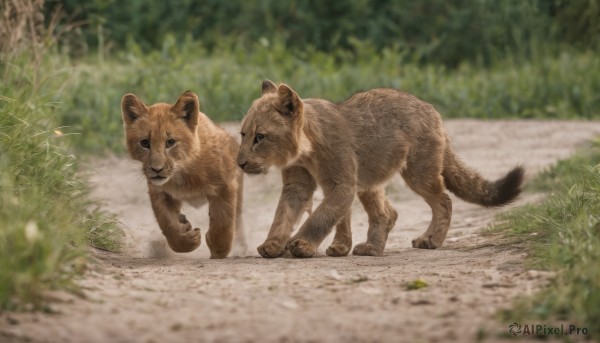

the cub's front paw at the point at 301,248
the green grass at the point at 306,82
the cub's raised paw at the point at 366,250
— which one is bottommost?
the cub's raised paw at the point at 366,250

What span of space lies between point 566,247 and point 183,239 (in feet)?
10.5

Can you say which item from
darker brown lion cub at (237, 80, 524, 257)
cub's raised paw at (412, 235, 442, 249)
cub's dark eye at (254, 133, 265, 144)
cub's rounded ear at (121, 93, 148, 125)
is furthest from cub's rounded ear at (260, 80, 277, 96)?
cub's raised paw at (412, 235, 442, 249)

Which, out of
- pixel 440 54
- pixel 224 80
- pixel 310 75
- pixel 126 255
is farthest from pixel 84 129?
pixel 440 54

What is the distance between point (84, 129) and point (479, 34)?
26.7 ft

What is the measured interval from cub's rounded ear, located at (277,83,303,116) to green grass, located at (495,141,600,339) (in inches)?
75.9

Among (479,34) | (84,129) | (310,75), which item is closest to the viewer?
(84,129)

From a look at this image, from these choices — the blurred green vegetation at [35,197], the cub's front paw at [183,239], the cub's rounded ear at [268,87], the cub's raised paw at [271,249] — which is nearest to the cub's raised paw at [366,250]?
the cub's raised paw at [271,249]

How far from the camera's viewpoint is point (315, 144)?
25.3 feet

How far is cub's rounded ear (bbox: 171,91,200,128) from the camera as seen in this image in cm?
800

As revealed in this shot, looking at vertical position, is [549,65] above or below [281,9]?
below

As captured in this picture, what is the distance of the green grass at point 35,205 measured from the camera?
5.13 m

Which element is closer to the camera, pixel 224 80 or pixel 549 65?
pixel 224 80

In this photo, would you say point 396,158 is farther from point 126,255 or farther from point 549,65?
point 549,65

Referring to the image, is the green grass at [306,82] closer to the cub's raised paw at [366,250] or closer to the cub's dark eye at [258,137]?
the cub's raised paw at [366,250]
